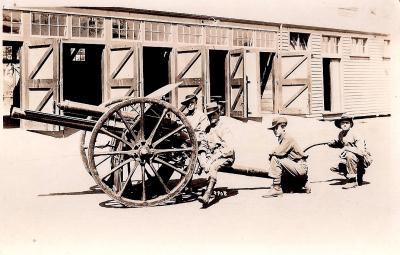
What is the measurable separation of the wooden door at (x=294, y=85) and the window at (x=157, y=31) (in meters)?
4.77

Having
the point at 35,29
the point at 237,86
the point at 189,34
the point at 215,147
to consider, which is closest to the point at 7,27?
the point at 35,29

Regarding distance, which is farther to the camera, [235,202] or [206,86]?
[206,86]

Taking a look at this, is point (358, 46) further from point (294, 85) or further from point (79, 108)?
point (79, 108)

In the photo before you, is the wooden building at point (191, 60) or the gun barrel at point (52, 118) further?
the wooden building at point (191, 60)

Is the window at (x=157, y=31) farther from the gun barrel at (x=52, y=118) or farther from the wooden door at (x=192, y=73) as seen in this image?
the gun barrel at (x=52, y=118)

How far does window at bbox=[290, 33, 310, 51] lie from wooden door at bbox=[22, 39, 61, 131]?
10.8 meters

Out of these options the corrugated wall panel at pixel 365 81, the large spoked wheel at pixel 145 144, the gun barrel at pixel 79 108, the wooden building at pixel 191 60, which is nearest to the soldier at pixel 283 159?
the large spoked wheel at pixel 145 144

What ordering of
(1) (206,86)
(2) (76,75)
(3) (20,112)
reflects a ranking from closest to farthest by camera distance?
(3) (20,112) → (1) (206,86) → (2) (76,75)

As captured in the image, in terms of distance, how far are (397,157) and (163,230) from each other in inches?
141

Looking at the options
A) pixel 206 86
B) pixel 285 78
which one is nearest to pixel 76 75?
pixel 206 86

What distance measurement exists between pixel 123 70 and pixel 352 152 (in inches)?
297

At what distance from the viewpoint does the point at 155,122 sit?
18.4 ft

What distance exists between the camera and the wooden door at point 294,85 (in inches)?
609

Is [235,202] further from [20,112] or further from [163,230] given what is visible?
[20,112]
